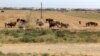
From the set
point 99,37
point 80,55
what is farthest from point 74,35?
point 80,55

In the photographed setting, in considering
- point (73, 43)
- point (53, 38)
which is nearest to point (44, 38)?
point (53, 38)

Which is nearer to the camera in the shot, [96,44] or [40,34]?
[96,44]

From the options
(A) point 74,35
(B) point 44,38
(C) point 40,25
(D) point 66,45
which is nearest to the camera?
(D) point 66,45

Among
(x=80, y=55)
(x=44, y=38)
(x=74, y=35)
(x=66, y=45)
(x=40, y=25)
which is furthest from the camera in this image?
(x=40, y=25)

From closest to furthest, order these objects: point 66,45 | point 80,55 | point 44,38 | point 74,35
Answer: point 80,55 < point 66,45 < point 44,38 < point 74,35

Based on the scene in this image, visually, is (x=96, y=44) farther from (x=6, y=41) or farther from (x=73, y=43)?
(x=6, y=41)

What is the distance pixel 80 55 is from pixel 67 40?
8.95 metres

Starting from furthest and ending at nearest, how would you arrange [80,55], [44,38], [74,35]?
[74,35]
[44,38]
[80,55]

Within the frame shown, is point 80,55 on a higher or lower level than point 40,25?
higher

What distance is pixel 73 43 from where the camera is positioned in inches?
1152

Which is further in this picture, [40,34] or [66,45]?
[40,34]

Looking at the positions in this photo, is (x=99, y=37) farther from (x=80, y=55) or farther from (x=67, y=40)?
(x=80, y=55)

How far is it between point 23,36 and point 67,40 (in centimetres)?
404

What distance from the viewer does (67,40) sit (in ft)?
99.1
